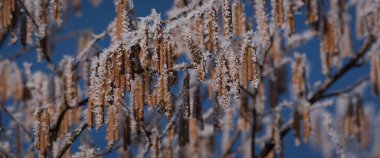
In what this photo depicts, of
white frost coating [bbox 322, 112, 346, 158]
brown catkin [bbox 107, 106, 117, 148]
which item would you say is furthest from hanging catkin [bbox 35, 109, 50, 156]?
white frost coating [bbox 322, 112, 346, 158]

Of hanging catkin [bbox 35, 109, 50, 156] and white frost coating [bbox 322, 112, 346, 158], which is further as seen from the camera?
white frost coating [bbox 322, 112, 346, 158]

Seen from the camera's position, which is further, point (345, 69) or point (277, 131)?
point (345, 69)

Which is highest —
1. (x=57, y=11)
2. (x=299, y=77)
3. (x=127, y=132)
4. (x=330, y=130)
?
(x=57, y=11)

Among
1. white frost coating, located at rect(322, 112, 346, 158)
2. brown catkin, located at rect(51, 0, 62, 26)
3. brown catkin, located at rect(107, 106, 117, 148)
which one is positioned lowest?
Result: white frost coating, located at rect(322, 112, 346, 158)

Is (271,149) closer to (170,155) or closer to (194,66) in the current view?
(170,155)

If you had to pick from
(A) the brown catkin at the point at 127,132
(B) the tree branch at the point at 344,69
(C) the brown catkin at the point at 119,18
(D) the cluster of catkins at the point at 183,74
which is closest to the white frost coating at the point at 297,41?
(D) the cluster of catkins at the point at 183,74

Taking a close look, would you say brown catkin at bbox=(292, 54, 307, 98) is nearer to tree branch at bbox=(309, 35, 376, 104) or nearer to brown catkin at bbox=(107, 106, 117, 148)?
tree branch at bbox=(309, 35, 376, 104)

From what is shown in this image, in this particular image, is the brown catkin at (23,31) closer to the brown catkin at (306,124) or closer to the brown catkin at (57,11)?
the brown catkin at (57,11)

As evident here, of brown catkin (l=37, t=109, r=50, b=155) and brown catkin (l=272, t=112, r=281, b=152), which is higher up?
brown catkin (l=37, t=109, r=50, b=155)

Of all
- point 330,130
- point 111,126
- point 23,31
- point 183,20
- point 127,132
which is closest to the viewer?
point 183,20

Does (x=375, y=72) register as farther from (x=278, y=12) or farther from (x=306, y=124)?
(x=278, y=12)

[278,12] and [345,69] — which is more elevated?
[278,12]

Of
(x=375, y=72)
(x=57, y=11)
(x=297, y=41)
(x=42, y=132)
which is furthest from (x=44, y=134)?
(x=297, y=41)
